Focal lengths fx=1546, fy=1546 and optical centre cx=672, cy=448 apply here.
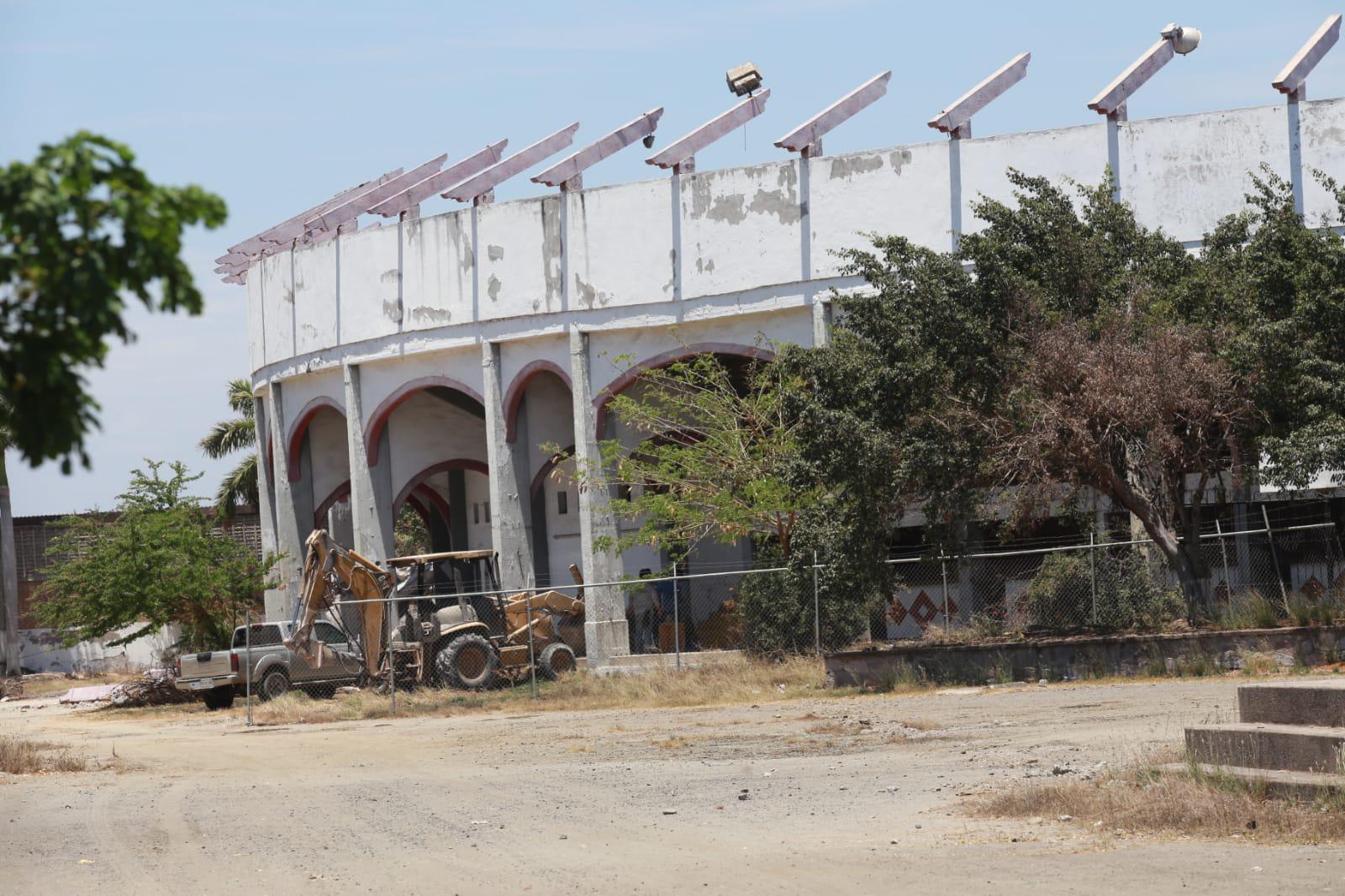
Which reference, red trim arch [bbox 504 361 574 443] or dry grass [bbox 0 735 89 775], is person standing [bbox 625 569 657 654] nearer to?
red trim arch [bbox 504 361 574 443]

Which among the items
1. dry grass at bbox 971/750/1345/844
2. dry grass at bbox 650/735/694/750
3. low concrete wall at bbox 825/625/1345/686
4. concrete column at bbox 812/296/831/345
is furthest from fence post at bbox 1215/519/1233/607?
dry grass at bbox 971/750/1345/844

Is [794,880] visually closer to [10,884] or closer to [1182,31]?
[10,884]

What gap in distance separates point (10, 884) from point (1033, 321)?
56.4 feet

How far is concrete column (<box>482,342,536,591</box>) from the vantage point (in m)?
37.5

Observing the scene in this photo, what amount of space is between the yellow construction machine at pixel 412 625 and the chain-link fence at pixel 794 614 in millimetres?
37

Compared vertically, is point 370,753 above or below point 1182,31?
below

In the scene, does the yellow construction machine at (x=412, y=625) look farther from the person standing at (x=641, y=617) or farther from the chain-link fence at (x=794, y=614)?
the person standing at (x=641, y=617)

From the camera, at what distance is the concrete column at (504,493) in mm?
37500

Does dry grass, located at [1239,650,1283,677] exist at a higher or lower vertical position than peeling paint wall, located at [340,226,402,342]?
lower

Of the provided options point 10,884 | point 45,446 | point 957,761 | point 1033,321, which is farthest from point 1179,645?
point 45,446

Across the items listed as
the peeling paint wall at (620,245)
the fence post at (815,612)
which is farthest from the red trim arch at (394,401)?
the fence post at (815,612)

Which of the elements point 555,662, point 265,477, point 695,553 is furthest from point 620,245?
point 265,477

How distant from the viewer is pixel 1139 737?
49.3 ft

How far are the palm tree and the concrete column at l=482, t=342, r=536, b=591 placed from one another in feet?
62.9
